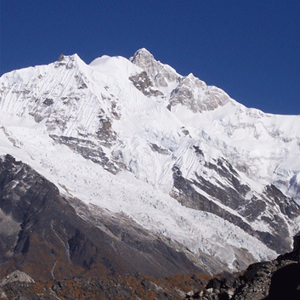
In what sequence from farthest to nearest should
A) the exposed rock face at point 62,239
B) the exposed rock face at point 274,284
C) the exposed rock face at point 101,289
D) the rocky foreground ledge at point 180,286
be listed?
1. the exposed rock face at point 62,239
2. the exposed rock face at point 101,289
3. the rocky foreground ledge at point 180,286
4. the exposed rock face at point 274,284

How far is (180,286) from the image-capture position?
274 feet

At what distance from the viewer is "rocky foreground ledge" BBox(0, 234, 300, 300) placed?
2309 centimetres

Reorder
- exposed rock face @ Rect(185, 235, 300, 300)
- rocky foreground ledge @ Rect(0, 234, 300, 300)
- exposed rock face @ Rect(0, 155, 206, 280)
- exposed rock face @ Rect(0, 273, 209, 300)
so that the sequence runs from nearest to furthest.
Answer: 1. exposed rock face @ Rect(185, 235, 300, 300)
2. rocky foreground ledge @ Rect(0, 234, 300, 300)
3. exposed rock face @ Rect(0, 273, 209, 300)
4. exposed rock face @ Rect(0, 155, 206, 280)

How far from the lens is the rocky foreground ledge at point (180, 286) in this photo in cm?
2309

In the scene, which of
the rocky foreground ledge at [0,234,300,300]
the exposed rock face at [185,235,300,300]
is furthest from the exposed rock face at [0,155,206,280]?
the exposed rock face at [185,235,300,300]

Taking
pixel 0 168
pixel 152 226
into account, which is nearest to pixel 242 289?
pixel 152 226

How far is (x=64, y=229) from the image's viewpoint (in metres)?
170

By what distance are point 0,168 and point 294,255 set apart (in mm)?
176383

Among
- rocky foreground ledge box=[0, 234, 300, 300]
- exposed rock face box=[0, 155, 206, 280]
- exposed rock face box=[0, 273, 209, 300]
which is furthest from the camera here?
exposed rock face box=[0, 155, 206, 280]

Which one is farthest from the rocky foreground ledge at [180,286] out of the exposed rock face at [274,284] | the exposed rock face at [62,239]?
the exposed rock face at [62,239]

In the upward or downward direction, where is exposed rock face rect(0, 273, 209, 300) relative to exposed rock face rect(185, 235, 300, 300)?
downward

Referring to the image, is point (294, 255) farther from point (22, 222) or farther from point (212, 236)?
point (212, 236)

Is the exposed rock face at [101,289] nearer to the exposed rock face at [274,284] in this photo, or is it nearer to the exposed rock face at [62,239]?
the exposed rock face at [274,284]

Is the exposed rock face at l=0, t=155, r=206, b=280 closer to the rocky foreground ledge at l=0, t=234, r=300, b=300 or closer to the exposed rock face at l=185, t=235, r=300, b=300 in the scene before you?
the rocky foreground ledge at l=0, t=234, r=300, b=300
